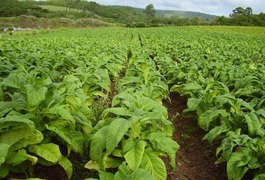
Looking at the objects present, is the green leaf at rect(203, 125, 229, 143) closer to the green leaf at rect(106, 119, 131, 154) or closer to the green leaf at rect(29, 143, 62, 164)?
the green leaf at rect(106, 119, 131, 154)

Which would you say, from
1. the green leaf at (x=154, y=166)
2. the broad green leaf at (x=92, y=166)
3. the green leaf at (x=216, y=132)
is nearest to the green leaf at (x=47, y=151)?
the broad green leaf at (x=92, y=166)

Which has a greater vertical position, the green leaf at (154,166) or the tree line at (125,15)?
the green leaf at (154,166)

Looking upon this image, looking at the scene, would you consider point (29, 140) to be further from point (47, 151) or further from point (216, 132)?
point (216, 132)

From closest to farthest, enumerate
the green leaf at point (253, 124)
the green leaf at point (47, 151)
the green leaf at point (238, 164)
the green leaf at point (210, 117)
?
the green leaf at point (47, 151) < the green leaf at point (238, 164) < the green leaf at point (253, 124) < the green leaf at point (210, 117)

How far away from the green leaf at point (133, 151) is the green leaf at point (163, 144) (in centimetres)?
14

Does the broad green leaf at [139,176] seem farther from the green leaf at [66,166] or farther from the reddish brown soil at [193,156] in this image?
the reddish brown soil at [193,156]

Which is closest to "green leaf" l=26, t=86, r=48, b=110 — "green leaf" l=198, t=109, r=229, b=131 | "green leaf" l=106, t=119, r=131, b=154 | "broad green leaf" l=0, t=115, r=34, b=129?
"broad green leaf" l=0, t=115, r=34, b=129

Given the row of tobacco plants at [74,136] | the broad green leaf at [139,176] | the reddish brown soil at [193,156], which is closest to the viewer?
the broad green leaf at [139,176]

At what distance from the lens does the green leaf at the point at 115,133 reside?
291 centimetres

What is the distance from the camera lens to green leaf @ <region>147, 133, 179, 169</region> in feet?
10.3

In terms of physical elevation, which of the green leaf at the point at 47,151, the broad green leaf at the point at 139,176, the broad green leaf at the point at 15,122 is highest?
the broad green leaf at the point at 15,122

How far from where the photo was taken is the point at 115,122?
3088 millimetres

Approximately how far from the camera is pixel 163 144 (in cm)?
321

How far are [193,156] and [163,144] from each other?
135cm
